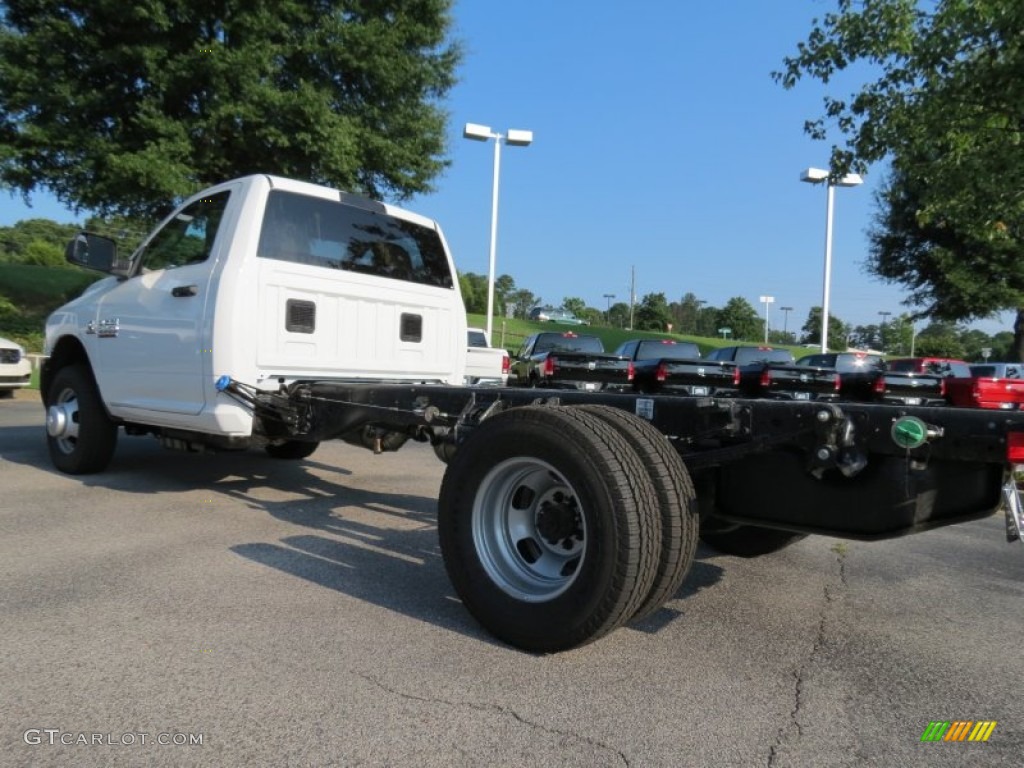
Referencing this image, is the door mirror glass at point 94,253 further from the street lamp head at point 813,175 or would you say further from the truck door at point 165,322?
the street lamp head at point 813,175

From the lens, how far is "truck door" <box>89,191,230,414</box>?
527 cm

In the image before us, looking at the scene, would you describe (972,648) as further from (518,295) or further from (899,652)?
(518,295)

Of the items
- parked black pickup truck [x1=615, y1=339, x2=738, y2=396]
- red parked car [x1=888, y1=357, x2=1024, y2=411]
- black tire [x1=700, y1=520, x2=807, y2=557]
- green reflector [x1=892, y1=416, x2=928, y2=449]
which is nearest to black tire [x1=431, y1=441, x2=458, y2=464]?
black tire [x1=700, y1=520, x2=807, y2=557]

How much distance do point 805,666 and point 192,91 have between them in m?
17.9

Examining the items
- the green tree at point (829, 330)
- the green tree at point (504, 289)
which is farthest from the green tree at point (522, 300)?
the green tree at point (829, 330)

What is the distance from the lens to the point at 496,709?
2.69 metres

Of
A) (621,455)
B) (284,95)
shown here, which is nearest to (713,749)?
(621,455)

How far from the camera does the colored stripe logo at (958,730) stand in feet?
8.53

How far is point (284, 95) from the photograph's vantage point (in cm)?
1608

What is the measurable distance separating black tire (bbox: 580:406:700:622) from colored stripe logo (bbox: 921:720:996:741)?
982mm

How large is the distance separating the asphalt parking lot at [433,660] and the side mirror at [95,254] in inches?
78.6

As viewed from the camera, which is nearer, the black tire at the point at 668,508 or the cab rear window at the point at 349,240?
the black tire at the point at 668,508

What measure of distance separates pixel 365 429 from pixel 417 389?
0.73 m

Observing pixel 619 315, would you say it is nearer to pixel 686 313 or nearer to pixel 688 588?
pixel 686 313
